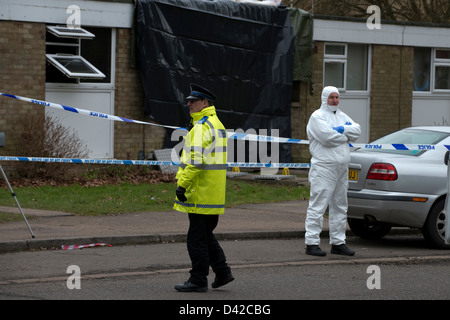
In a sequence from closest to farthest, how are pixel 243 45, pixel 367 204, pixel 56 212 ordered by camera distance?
pixel 367 204 < pixel 56 212 < pixel 243 45

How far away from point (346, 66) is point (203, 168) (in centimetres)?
1588

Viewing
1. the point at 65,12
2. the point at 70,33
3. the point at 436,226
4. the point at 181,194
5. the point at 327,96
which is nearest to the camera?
the point at 181,194

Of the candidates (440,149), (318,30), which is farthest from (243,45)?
(440,149)

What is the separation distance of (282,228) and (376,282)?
3.95m

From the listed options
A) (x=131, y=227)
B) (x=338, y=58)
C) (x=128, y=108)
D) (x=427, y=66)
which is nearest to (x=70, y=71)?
(x=128, y=108)

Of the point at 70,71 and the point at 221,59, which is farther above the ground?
the point at 221,59

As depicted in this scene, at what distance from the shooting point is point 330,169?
988 cm

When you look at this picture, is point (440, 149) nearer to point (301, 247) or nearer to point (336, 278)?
point (301, 247)

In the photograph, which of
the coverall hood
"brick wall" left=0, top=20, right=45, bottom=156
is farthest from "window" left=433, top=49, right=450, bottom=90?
the coverall hood

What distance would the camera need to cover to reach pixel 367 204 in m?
10.6

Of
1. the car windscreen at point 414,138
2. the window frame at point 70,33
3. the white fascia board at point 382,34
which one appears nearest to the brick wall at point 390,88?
the white fascia board at point 382,34

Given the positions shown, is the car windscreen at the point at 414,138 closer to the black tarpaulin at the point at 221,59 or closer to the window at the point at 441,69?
the black tarpaulin at the point at 221,59

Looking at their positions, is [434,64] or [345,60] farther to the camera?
[434,64]

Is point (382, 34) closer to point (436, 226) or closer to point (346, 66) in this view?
point (346, 66)
